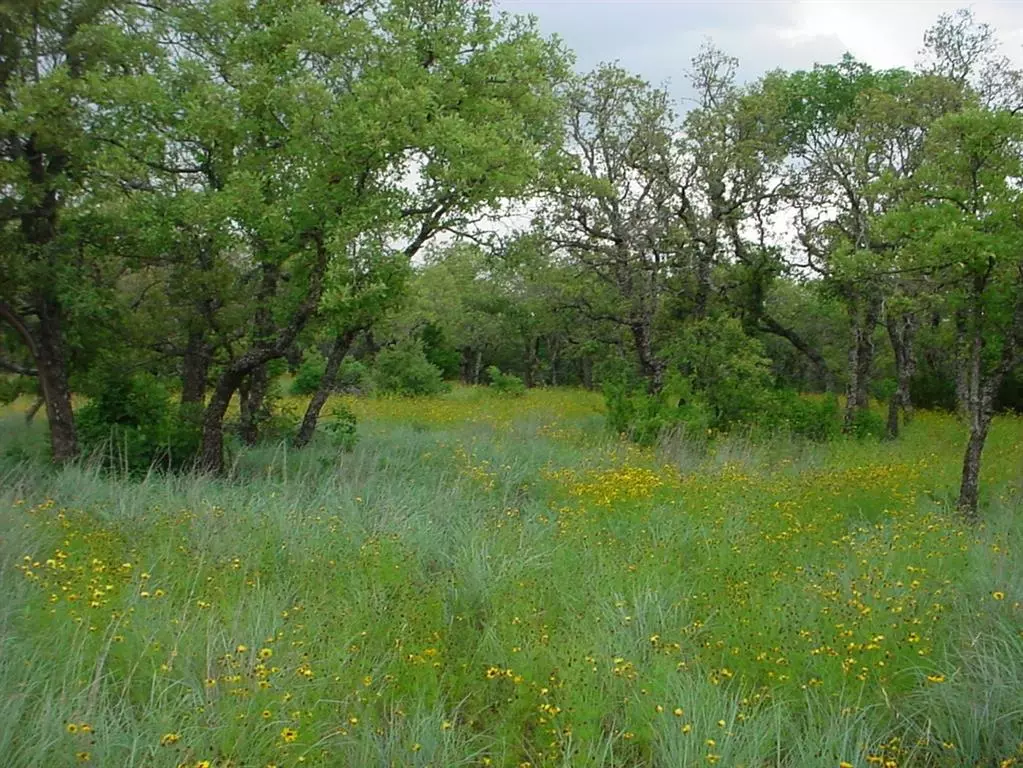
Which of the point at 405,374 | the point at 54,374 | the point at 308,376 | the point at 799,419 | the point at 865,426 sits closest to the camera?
the point at 54,374

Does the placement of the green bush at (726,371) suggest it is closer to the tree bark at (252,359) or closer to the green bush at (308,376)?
the tree bark at (252,359)

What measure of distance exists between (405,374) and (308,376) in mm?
2860

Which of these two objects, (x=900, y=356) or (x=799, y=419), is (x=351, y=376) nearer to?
(x=799, y=419)

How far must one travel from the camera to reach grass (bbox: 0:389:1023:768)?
3.68 m

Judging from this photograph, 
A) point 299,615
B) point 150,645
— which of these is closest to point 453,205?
point 299,615

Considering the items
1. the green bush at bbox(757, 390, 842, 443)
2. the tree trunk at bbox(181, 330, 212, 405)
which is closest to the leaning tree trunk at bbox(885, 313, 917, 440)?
the green bush at bbox(757, 390, 842, 443)

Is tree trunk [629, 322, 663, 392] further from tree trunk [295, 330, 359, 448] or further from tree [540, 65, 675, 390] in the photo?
tree trunk [295, 330, 359, 448]

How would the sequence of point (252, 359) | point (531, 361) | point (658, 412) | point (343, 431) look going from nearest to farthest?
point (252, 359), point (343, 431), point (658, 412), point (531, 361)

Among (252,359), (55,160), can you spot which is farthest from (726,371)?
(55,160)

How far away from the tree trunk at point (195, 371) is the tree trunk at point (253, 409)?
66 centimetres

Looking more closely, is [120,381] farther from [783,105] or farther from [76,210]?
[783,105]

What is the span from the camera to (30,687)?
370cm

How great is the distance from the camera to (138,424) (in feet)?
33.8

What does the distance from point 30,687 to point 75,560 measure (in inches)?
84.9
